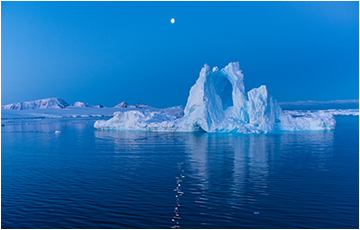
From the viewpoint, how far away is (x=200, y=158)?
13.9 meters

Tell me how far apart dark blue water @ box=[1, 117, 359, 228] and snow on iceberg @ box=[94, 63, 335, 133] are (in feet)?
36.1

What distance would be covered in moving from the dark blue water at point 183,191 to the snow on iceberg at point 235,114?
36.1ft

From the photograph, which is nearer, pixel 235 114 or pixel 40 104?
pixel 235 114

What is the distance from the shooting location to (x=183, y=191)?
8.49 metres

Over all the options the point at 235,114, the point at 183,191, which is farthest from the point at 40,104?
the point at 183,191

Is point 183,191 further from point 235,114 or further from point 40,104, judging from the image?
point 40,104

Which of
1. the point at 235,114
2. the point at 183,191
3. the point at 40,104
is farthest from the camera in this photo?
the point at 40,104

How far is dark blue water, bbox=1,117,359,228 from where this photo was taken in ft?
21.1

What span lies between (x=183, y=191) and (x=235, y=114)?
748 inches

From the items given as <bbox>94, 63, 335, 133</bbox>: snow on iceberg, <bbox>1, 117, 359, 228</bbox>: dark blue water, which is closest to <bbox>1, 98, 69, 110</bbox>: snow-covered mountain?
<bbox>94, 63, 335, 133</bbox>: snow on iceberg

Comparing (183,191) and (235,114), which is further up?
(235,114)

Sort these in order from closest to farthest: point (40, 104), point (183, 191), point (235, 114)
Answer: point (183, 191) < point (235, 114) < point (40, 104)

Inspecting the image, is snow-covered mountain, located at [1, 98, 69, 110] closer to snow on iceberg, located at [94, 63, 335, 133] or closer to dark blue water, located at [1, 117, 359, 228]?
snow on iceberg, located at [94, 63, 335, 133]

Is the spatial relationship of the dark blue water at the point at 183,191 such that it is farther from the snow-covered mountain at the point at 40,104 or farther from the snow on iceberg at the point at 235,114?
the snow-covered mountain at the point at 40,104
